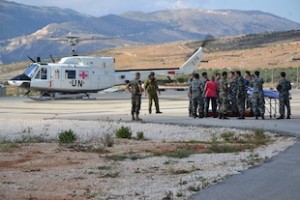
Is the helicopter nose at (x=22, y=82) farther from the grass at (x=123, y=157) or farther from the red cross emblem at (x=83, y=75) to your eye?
the grass at (x=123, y=157)

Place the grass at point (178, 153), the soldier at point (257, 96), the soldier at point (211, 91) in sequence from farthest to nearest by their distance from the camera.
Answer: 1. the soldier at point (211, 91)
2. the soldier at point (257, 96)
3. the grass at point (178, 153)

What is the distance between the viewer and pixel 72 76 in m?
37.5

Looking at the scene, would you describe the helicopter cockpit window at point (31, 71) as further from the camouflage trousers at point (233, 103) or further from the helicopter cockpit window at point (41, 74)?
the camouflage trousers at point (233, 103)

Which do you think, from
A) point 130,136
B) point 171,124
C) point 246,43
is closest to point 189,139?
point 130,136

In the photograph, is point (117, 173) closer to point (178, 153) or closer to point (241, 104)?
point (178, 153)

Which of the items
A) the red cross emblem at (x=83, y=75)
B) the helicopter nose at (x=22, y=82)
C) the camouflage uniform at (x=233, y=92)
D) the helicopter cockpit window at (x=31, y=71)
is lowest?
the camouflage uniform at (x=233, y=92)

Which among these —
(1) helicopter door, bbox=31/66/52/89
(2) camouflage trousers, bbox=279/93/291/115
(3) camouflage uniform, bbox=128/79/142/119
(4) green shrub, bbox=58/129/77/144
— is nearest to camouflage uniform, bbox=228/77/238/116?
(2) camouflage trousers, bbox=279/93/291/115

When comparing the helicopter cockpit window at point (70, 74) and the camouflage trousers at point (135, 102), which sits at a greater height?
the helicopter cockpit window at point (70, 74)

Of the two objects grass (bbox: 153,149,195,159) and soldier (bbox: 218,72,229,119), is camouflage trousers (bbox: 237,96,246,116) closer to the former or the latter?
soldier (bbox: 218,72,229,119)

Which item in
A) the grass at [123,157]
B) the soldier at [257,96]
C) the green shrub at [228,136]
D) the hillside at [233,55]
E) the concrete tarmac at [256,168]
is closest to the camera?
the concrete tarmac at [256,168]

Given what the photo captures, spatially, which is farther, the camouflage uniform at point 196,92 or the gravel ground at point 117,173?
the camouflage uniform at point 196,92

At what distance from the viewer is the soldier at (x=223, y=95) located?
2217cm

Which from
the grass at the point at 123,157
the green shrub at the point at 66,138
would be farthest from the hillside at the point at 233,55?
the grass at the point at 123,157

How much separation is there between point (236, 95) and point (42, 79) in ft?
55.2
